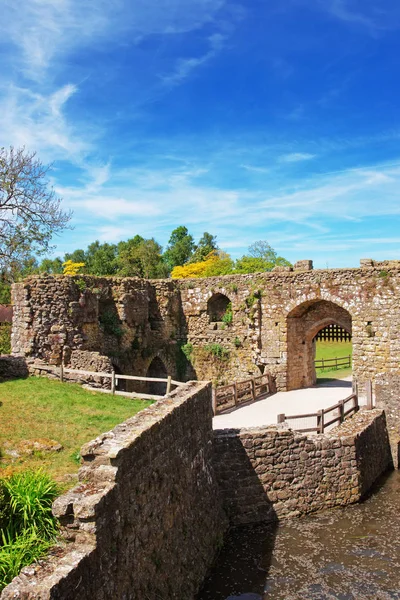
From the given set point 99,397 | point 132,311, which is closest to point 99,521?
point 99,397

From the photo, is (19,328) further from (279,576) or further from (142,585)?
(142,585)

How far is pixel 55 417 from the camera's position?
13.0 m

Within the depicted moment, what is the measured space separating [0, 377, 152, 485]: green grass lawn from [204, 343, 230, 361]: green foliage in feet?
26.1

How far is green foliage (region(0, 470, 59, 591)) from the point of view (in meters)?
5.52

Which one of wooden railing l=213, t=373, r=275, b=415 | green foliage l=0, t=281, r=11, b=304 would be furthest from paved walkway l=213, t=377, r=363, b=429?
green foliage l=0, t=281, r=11, b=304

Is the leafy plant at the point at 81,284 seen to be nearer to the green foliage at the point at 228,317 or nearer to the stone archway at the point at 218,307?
the green foliage at the point at 228,317

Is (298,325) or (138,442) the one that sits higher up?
(298,325)

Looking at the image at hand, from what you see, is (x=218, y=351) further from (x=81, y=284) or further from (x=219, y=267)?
(x=219, y=267)

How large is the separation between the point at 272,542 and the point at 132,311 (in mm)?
13040

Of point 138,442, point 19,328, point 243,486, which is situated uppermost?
point 19,328

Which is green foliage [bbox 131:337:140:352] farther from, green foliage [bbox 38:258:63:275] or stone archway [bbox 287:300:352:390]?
green foliage [bbox 38:258:63:275]

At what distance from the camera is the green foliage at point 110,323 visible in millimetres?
21328

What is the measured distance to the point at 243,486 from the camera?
442 inches

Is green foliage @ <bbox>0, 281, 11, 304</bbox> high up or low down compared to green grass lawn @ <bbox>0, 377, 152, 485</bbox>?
up
